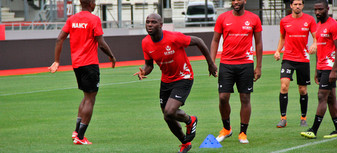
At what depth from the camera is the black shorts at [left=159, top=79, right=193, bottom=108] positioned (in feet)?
25.0

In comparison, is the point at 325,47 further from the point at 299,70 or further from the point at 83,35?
the point at 83,35

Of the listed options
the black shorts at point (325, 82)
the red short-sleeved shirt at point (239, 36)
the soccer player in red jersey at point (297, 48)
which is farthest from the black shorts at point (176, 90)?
the soccer player in red jersey at point (297, 48)

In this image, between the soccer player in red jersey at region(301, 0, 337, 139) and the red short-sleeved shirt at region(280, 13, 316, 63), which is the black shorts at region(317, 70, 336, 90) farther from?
the red short-sleeved shirt at region(280, 13, 316, 63)

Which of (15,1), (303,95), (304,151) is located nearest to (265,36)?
(15,1)

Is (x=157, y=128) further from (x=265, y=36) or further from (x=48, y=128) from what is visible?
(x=265, y=36)

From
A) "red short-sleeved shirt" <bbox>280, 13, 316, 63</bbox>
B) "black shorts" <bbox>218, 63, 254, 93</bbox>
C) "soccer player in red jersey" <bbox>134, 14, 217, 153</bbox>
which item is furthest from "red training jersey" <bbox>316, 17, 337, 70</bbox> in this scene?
"soccer player in red jersey" <bbox>134, 14, 217, 153</bbox>

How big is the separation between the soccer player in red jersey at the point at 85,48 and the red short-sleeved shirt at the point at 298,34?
3.51 m

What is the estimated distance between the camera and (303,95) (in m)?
10.4

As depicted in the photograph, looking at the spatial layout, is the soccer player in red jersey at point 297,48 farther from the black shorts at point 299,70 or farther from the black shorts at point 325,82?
the black shorts at point 325,82

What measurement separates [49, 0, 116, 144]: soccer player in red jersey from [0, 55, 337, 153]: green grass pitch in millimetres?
480

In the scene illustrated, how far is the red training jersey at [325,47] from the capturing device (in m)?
8.65

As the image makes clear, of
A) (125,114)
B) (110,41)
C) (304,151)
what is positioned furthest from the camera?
(110,41)

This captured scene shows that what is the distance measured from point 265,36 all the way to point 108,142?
30.9 metres

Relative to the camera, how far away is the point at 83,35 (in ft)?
28.0
